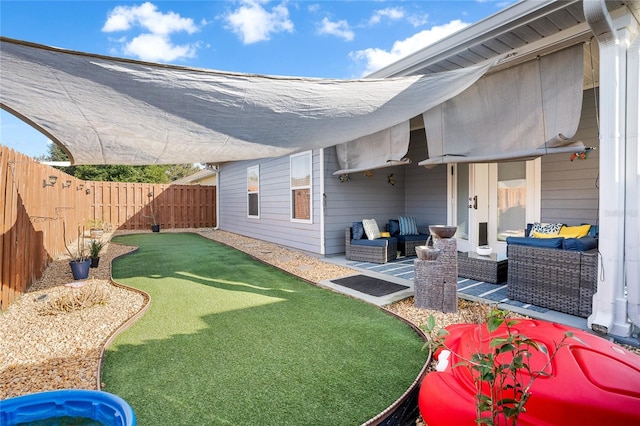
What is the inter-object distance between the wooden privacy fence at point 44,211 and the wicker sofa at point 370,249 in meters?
4.85

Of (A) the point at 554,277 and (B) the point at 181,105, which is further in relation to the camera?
(A) the point at 554,277

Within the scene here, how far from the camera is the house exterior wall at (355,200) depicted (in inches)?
263

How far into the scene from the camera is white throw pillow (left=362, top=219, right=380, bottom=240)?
6322 mm

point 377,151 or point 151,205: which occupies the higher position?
point 377,151

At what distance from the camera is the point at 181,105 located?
2.67 meters

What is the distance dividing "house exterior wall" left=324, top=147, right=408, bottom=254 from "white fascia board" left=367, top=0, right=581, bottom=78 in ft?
9.17

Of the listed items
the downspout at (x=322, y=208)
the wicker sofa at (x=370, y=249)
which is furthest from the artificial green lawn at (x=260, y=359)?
the downspout at (x=322, y=208)

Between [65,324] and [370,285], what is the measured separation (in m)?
3.39

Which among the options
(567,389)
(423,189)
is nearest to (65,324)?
(567,389)

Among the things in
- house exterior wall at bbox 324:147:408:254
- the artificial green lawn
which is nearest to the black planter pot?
the artificial green lawn

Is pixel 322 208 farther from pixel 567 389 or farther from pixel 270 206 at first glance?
pixel 567 389

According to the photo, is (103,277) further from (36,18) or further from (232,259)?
(36,18)

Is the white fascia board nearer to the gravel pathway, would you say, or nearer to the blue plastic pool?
the gravel pathway

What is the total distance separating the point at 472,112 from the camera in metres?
4.00
